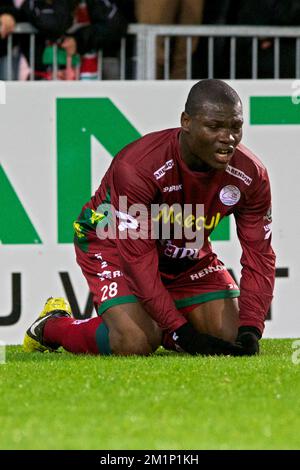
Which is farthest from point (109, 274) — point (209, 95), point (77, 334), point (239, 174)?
point (209, 95)

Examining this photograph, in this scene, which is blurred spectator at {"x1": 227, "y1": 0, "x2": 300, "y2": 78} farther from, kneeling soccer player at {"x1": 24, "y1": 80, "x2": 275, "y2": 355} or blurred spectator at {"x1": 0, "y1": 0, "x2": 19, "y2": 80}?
kneeling soccer player at {"x1": 24, "y1": 80, "x2": 275, "y2": 355}

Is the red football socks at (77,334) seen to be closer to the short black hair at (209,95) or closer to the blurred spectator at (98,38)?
the short black hair at (209,95)

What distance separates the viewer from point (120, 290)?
25.7ft

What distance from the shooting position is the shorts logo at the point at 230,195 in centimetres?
759

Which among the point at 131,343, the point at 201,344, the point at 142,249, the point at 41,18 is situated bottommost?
the point at 131,343

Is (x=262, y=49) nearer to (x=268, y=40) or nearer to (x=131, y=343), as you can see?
Answer: (x=268, y=40)

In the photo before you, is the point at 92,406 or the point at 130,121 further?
the point at 130,121

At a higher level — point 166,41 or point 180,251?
point 166,41

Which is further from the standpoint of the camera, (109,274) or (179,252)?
(109,274)

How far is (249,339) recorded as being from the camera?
748 centimetres

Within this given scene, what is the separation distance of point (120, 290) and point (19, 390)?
5.48 feet

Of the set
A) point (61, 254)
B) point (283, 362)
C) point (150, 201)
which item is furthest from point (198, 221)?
point (61, 254)

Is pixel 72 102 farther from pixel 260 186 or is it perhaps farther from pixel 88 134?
pixel 260 186

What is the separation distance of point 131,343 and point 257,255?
955 millimetres
